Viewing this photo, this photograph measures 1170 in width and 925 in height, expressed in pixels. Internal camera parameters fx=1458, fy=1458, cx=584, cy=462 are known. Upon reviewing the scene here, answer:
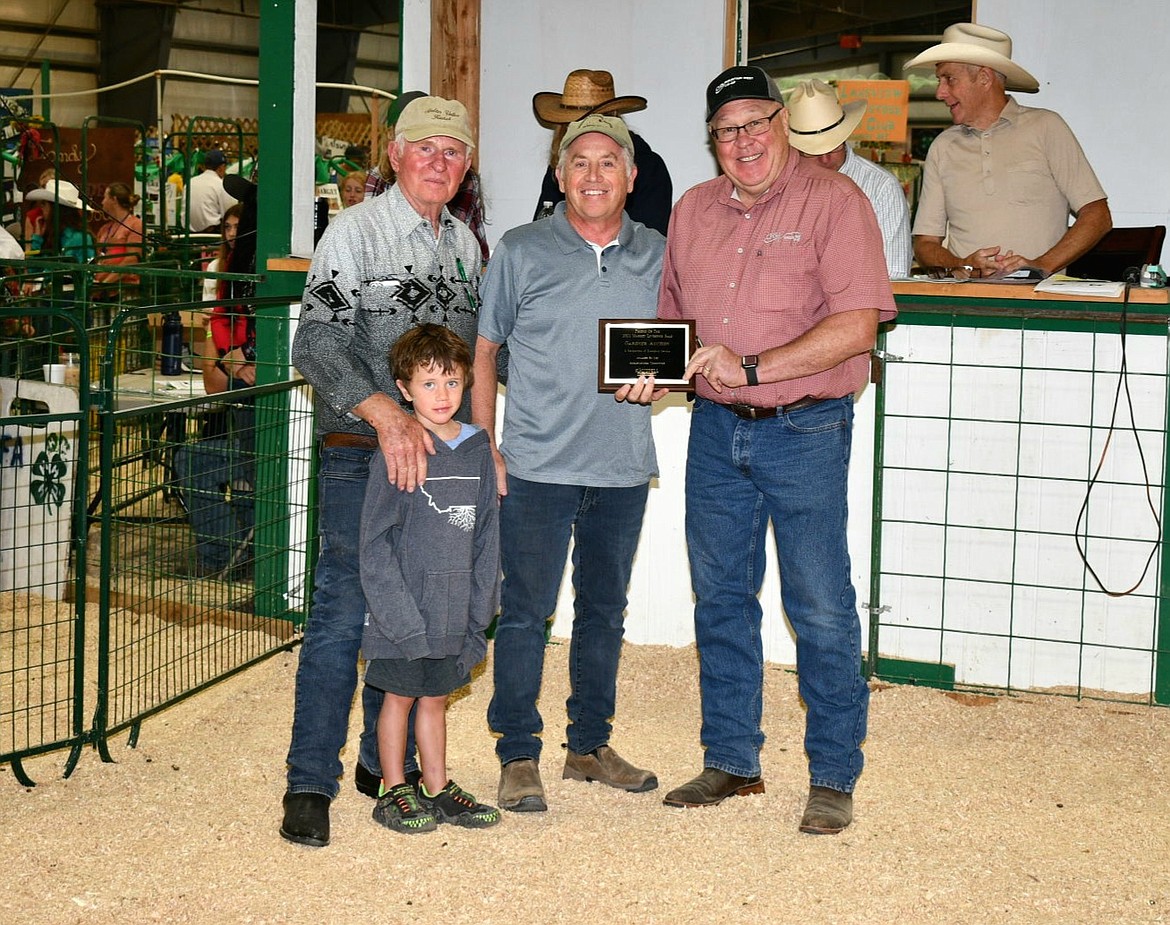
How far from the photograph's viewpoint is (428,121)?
11.6ft

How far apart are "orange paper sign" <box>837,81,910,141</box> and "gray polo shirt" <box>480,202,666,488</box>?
407cm

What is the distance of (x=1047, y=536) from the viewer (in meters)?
4.97

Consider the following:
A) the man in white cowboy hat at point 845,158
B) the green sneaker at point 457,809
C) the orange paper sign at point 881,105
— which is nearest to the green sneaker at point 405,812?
the green sneaker at point 457,809

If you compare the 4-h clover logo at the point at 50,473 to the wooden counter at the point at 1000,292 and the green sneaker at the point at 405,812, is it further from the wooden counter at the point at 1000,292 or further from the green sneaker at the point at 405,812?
the wooden counter at the point at 1000,292

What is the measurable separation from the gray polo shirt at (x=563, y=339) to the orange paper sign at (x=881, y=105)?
13.4ft

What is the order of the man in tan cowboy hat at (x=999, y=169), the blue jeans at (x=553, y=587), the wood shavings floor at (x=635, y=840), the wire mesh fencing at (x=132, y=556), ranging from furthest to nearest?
1. the man in tan cowboy hat at (x=999, y=169)
2. the wire mesh fencing at (x=132, y=556)
3. the blue jeans at (x=553, y=587)
4. the wood shavings floor at (x=635, y=840)

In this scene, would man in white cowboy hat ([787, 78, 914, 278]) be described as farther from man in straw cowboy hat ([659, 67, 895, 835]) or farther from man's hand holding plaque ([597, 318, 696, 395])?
man's hand holding plaque ([597, 318, 696, 395])

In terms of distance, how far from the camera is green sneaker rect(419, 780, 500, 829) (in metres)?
3.81

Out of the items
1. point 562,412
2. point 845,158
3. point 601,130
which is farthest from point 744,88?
point 845,158

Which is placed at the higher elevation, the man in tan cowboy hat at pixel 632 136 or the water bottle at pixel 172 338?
the man in tan cowboy hat at pixel 632 136

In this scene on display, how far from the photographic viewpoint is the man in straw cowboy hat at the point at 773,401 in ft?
11.9

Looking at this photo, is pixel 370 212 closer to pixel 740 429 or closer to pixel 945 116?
pixel 740 429

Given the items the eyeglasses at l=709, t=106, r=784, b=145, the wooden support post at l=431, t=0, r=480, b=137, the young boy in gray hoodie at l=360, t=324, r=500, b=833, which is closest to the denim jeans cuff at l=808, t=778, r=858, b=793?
the young boy in gray hoodie at l=360, t=324, r=500, b=833

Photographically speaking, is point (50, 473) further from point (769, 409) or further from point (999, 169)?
point (999, 169)
